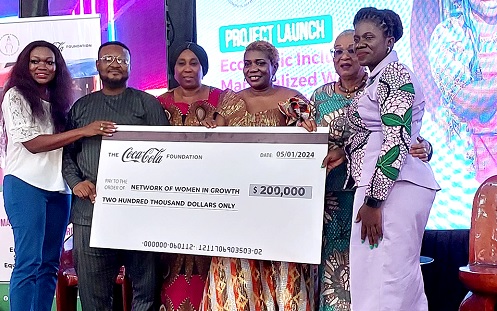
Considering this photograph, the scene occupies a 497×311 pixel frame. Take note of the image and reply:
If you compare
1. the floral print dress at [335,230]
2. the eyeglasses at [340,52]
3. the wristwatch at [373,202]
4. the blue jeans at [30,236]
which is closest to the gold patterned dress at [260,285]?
the floral print dress at [335,230]

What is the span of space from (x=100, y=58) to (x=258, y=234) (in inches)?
47.5

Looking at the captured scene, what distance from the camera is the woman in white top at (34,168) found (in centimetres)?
338

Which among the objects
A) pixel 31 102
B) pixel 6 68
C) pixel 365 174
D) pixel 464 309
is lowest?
pixel 464 309

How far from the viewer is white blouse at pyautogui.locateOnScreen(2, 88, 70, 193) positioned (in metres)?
3.35

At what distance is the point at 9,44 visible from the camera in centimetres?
436

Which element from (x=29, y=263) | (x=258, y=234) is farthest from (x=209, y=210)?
(x=29, y=263)

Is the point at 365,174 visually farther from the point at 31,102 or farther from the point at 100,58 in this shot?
the point at 31,102

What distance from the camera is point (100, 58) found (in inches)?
130

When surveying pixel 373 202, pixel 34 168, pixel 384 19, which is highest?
pixel 384 19

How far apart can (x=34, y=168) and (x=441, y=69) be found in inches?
98.5

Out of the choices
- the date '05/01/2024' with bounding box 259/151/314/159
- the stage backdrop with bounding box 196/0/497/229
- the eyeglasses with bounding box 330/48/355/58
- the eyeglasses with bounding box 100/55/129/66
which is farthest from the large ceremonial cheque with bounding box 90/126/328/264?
the stage backdrop with bounding box 196/0/497/229

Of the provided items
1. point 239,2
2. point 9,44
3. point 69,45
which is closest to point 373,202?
point 239,2

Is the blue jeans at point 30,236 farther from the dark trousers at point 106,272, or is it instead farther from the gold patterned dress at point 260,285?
the gold patterned dress at point 260,285

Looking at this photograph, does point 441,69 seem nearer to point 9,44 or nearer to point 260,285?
point 260,285
